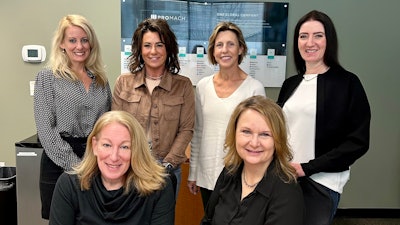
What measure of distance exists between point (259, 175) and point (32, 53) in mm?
2363

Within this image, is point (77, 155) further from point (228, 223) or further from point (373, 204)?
point (373, 204)

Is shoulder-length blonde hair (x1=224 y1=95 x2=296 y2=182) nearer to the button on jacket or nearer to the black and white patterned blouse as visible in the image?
the button on jacket

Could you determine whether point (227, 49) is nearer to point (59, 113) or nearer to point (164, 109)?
point (164, 109)

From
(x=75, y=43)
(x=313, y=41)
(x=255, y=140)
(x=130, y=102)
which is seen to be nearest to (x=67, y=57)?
(x=75, y=43)

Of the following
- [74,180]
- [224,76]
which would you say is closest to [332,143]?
[224,76]

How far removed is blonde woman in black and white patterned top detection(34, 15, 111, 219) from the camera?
1.80 m

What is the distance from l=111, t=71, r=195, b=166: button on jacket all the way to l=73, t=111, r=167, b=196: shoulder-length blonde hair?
14.9 inches

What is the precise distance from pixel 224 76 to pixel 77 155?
859 mm

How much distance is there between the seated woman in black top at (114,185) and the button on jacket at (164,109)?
40 cm

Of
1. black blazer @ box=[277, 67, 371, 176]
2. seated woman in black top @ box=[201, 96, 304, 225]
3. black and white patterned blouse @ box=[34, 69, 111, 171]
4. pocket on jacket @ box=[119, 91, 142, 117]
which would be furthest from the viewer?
pocket on jacket @ box=[119, 91, 142, 117]

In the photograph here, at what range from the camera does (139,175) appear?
1.44m

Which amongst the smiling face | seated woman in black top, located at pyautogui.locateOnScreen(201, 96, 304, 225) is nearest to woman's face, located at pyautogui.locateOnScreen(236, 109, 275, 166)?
seated woman in black top, located at pyautogui.locateOnScreen(201, 96, 304, 225)

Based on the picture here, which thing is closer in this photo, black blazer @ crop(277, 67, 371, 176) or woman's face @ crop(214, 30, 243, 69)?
black blazer @ crop(277, 67, 371, 176)

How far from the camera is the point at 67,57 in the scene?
1.90 meters
